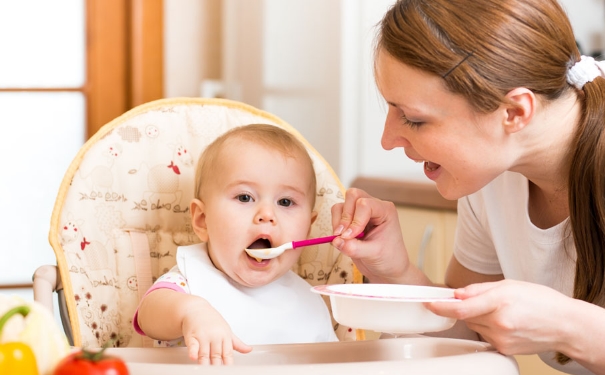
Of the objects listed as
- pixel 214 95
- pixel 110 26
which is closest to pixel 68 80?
pixel 110 26

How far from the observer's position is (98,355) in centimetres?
74

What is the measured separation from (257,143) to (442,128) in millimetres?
344

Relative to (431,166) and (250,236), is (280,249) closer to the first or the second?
(250,236)

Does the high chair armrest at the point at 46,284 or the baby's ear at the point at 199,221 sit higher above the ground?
the baby's ear at the point at 199,221

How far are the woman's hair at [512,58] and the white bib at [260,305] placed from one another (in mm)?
459

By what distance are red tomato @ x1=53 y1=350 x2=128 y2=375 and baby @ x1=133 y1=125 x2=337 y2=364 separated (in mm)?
486

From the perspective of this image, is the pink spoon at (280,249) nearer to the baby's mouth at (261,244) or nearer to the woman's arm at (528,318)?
the baby's mouth at (261,244)

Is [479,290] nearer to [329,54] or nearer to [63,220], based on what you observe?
[63,220]

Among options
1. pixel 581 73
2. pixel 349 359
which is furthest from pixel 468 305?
pixel 581 73

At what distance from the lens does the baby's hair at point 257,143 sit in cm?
138

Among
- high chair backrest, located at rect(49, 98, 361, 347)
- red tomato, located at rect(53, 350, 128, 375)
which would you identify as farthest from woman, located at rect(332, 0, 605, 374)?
red tomato, located at rect(53, 350, 128, 375)

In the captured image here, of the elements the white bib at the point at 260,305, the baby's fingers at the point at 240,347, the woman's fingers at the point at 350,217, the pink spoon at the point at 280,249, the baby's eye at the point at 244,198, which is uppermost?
the baby's eye at the point at 244,198

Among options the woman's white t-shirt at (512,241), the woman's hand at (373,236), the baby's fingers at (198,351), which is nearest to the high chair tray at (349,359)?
the baby's fingers at (198,351)

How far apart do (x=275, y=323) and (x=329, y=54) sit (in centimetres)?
117
